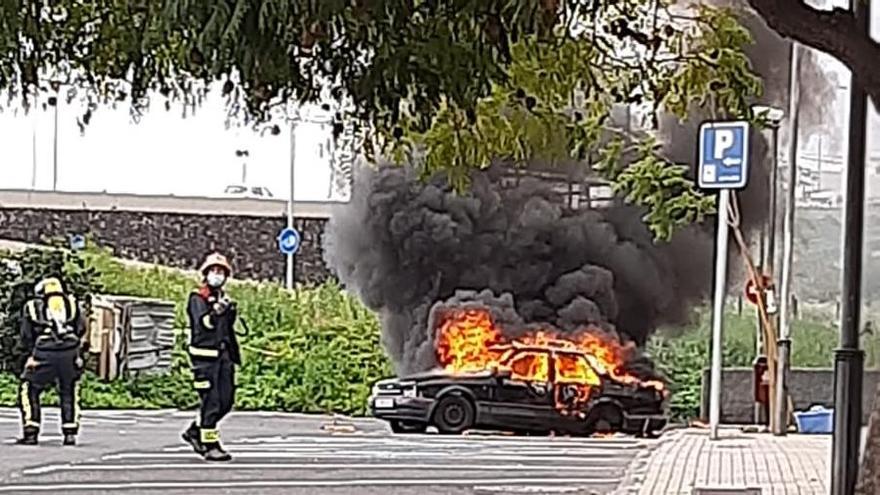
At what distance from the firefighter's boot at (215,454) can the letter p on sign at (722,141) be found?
3036 mm

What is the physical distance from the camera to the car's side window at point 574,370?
480 inches

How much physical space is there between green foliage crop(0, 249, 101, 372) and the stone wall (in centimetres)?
82

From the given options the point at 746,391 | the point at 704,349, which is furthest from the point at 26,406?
the point at 704,349

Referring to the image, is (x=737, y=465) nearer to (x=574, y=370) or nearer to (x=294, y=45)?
(x=574, y=370)

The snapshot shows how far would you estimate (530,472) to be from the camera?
862 cm

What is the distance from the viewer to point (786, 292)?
34.0ft

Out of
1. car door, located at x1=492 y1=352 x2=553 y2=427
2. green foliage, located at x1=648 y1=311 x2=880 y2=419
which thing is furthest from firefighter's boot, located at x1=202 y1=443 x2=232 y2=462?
green foliage, located at x1=648 y1=311 x2=880 y2=419

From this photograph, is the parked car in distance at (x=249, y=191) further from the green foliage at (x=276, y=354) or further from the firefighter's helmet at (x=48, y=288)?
the firefighter's helmet at (x=48, y=288)

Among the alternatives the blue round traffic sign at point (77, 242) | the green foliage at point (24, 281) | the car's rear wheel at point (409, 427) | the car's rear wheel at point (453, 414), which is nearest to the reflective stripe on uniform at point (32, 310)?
the green foliage at point (24, 281)

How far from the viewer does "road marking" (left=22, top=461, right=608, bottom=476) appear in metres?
8.22

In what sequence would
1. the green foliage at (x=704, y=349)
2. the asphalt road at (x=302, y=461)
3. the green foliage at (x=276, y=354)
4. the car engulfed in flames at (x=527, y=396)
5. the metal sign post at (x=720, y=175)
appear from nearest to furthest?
the asphalt road at (x=302, y=461), the metal sign post at (x=720, y=175), the green foliage at (x=704, y=349), the car engulfed in flames at (x=527, y=396), the green foliage at (x=276, y=354)

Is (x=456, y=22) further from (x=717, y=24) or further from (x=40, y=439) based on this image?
(x=40, y=439)

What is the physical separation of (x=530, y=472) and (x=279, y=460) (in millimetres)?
1320

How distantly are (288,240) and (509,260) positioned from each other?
189 centimetres
